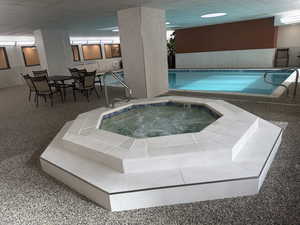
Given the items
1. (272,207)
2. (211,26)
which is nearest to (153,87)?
(272,207)

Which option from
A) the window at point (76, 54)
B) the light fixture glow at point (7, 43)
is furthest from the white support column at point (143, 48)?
the window at point (76, 54)

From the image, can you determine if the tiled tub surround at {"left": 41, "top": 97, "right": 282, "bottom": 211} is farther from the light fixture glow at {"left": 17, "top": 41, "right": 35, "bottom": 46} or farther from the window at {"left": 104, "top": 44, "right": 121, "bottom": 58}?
the window at {"left": 104, "top": 44, "right": 121, "bottom": 58}

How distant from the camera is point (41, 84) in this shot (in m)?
5.80

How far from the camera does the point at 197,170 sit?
2.01 m

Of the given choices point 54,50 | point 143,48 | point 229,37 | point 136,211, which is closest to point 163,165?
point 136,211

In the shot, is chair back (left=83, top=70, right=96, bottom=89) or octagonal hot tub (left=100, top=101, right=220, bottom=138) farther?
chair back (left=83, top=70, right=96, bottom=89)

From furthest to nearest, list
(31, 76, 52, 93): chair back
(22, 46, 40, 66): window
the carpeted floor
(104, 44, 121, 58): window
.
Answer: (104, 44, 121, 58): window → (22, 46, 40, 66): window → (31, 76, 52, 93): chair back → the carpeted floor

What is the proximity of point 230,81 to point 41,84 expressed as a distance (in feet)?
21.6

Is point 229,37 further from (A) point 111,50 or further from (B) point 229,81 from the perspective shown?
(A) point 111,50

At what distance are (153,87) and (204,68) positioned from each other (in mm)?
7122

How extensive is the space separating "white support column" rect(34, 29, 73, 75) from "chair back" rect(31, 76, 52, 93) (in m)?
3.06

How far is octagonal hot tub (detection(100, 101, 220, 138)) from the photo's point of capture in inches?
126

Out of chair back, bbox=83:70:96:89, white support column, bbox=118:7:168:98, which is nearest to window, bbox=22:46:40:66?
chair back, bbox=83:70:96:89

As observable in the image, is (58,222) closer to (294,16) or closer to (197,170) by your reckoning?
(197,170)
